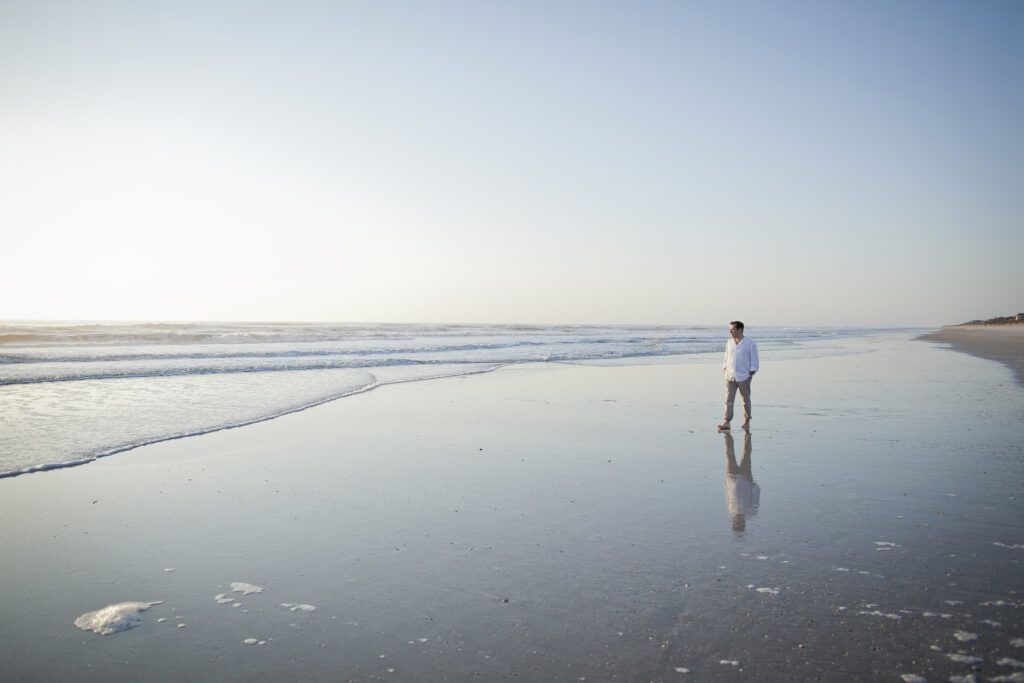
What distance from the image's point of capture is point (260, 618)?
3.77 meters

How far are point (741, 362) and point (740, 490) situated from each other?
4798 mm

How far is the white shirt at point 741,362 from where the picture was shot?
1073 centimetres

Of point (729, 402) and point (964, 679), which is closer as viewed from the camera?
point (964, 679)

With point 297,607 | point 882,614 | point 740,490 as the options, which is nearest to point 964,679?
point 882,614

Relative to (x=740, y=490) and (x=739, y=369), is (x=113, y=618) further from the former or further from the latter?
(x=739, y=369)

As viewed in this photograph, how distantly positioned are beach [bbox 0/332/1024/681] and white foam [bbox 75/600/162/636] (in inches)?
2.7

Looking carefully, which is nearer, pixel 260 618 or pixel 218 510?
pixel 260 618

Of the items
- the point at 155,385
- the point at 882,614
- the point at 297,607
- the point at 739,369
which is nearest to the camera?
the point at 882,614

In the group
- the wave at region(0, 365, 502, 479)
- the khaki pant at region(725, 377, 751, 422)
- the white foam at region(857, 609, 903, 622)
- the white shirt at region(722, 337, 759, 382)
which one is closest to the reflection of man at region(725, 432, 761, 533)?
the white foam at region(857, 609, 903, 622)

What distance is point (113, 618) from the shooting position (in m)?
3.80

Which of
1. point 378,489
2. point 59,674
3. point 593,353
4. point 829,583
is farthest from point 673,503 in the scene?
point 593,353

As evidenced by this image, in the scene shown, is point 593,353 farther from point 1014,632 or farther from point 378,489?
point 1014,632

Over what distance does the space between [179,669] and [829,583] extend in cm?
412

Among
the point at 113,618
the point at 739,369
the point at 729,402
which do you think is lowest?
the point at 113,618
